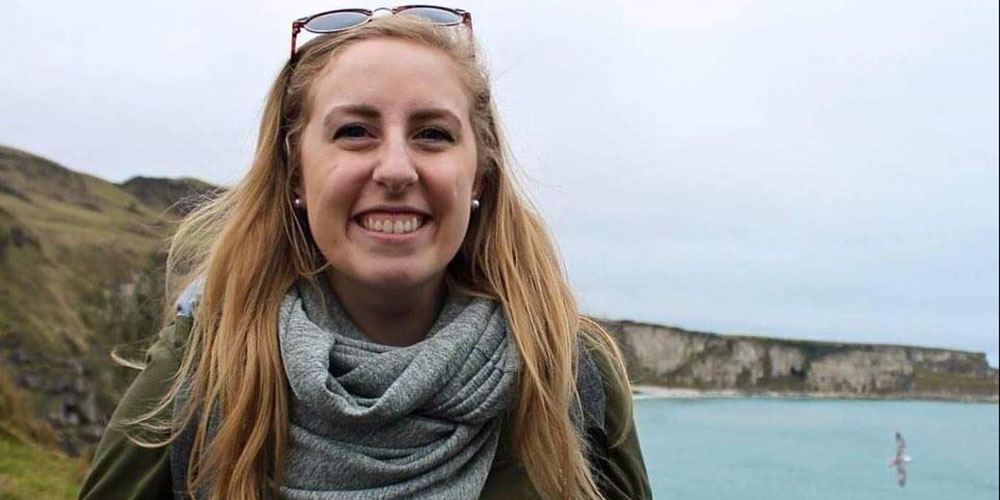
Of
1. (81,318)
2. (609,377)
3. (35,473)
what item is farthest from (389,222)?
(81,318)

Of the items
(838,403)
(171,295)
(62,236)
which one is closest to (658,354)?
(838,403)

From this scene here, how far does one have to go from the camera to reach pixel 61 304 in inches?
1292

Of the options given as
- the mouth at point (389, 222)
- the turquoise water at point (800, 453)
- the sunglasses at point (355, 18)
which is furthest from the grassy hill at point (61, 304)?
the turquoise water at point (800, 453)

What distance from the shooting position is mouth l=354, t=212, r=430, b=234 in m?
1.73

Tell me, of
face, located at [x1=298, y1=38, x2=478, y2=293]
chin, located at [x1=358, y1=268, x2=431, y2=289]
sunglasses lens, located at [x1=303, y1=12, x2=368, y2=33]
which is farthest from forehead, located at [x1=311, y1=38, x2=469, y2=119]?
chin, located at [x1=358, y1=268, x2=431, y2=289]

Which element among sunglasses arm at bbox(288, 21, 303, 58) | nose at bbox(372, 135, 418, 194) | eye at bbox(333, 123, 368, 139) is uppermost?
sunglasses arm at bbox(288, 21, 303, 58)

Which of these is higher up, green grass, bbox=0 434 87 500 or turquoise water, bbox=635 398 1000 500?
green grass, bbox=0 434 87 500

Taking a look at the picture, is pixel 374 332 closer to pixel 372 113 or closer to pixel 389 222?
pixel 389 222

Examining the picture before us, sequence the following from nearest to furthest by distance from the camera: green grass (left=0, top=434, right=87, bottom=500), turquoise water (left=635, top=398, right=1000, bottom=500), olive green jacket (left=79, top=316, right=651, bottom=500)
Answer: olive green jacket (left=79, top=316, right=651, bottom=500) → green grass (left=0, top=434, right=87, bottom=500) → turquoise water (left=635, top=398, right=1000, bottom=500)

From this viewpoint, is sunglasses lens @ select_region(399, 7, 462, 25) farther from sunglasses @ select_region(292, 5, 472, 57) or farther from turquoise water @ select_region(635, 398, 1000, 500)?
turquoise water @ select_region(635, 398, 1000, 500)

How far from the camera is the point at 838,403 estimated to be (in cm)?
10838

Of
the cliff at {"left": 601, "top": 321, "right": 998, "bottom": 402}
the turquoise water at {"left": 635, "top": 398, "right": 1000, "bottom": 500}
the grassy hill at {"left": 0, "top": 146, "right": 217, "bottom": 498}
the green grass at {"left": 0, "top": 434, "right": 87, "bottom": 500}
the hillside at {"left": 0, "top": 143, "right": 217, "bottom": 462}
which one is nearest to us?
the green grass at {"left": 0, "top": 434, "right": 87, "bottom": 500}

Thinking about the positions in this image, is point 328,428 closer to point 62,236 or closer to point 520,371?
point 520,371

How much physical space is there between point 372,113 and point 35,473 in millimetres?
6841
